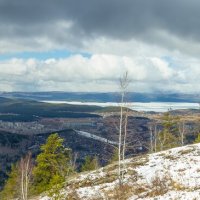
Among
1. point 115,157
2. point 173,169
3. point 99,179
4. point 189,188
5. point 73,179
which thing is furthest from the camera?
point 115,157

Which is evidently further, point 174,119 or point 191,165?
point 174,119

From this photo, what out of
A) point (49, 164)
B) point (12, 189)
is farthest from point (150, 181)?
point (12, 189)

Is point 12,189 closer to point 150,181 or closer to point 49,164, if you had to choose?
point 49,164

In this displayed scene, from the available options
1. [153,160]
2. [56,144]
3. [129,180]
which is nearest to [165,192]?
[129,180]

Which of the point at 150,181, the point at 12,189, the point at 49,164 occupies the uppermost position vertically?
the point at 150,181

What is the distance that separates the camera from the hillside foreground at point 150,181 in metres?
39.0

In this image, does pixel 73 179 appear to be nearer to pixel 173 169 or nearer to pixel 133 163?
pixel 133 163

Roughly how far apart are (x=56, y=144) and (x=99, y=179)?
1590cm

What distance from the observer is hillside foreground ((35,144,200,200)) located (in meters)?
39.0

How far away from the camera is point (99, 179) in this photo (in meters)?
51.3

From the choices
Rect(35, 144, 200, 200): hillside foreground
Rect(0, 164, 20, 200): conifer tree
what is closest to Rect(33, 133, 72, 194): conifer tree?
Rect(35, 144, 200, 200): hillside foreground

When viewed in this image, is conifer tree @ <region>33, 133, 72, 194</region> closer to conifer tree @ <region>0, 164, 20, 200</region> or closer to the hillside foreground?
the hillside foreground

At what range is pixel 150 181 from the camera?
44.0 meters

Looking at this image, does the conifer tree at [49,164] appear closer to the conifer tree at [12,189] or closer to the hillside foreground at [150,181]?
the hillside foreground at [150,181]
